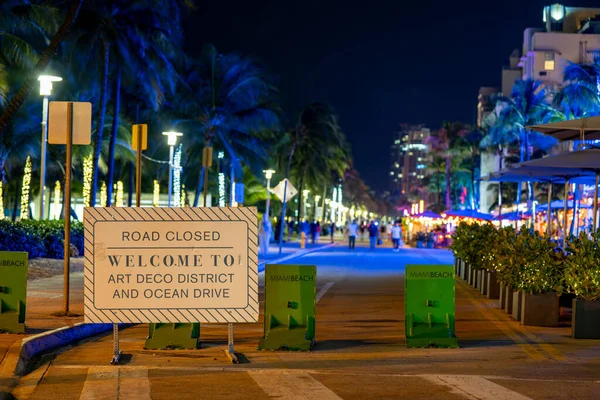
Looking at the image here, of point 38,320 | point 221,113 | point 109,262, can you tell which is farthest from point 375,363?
point 221,113

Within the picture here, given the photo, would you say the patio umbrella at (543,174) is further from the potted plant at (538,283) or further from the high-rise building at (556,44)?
the high-rise building at (556,44)

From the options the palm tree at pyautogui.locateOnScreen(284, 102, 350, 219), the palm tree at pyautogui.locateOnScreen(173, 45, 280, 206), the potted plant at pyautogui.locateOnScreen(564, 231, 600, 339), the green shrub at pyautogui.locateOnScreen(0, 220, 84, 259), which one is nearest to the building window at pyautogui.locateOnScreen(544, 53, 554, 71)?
the palm tree at pyautogui.locateOnScreen(284, 102, 350, 219)

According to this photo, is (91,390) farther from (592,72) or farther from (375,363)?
(592,72)

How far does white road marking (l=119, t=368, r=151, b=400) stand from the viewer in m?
8.92

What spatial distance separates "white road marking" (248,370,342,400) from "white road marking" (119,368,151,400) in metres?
1.14

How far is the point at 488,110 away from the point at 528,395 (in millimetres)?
107831

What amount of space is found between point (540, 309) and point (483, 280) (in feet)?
23.3

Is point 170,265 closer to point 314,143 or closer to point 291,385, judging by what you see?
point 291,385

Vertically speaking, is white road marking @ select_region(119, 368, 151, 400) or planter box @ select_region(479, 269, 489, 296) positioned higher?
planter box @ select_region(479, 269, 489, 296)

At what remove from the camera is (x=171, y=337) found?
11992 mm

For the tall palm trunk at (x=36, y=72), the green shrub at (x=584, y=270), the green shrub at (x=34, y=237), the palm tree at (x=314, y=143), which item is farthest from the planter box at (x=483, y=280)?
the palm tree at (x=314, y=143)

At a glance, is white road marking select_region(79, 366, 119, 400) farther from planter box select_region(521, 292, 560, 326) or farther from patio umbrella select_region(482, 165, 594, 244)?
patio umbrella select_region(482, 165, 594, 244)

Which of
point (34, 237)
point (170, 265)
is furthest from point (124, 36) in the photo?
point (170, 265)

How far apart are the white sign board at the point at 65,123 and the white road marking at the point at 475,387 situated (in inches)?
274
